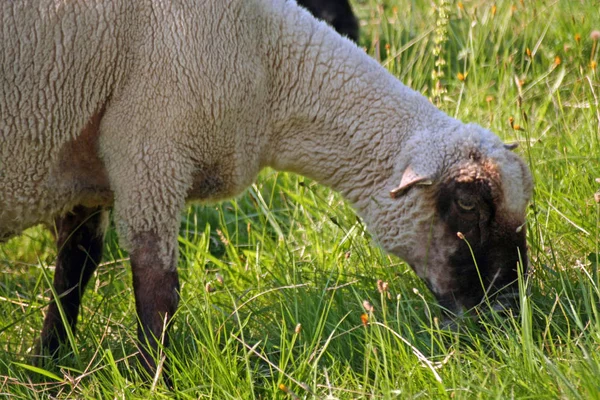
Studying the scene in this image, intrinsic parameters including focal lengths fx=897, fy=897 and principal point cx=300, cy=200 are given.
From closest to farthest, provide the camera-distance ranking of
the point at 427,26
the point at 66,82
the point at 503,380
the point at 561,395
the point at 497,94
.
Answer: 1. the point at 561,395
2. the point at 503,380
3. the point at 66,82
4. the point at 497,94
5. the point at 427,26

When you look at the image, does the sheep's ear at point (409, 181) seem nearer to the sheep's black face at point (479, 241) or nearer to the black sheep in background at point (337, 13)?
the sheep's black face at point (479, 241)

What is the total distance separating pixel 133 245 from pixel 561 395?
1.72 m

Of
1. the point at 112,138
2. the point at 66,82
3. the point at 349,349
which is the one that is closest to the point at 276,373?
the point at 349,349

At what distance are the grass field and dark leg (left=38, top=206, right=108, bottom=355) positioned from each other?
15cm

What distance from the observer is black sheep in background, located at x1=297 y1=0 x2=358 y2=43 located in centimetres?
659

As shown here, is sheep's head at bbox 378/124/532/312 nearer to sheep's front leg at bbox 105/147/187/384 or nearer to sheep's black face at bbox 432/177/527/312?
sheep's black face at bbox 432/177/527/312

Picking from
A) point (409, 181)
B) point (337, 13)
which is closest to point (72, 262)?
point (409, 181)

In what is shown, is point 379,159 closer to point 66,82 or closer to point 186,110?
point 186,110

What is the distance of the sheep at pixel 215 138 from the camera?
3.45 m

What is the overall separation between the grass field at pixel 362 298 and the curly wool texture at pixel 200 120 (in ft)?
1.30

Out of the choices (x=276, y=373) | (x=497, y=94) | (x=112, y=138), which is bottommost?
(x=276, y=373)

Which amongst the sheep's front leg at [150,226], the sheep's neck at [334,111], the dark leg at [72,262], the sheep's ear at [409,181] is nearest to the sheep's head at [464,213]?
the sheep's ear at [409,181]

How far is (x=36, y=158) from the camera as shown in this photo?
3.47 meters

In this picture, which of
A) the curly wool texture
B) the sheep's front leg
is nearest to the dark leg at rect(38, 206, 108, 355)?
the curly wool texture
